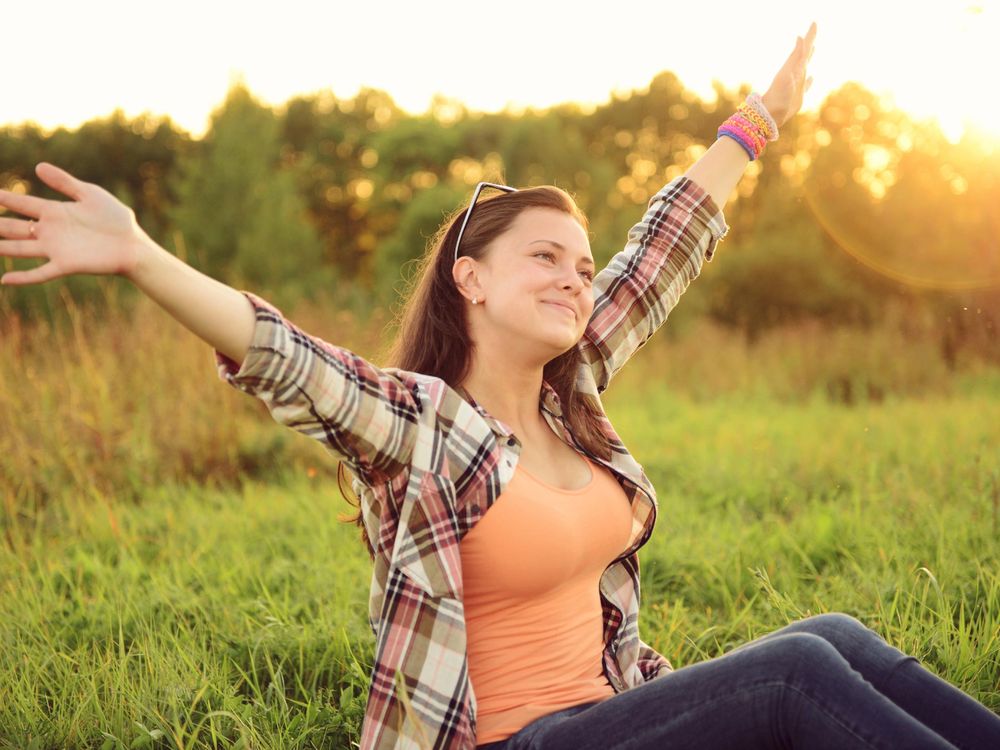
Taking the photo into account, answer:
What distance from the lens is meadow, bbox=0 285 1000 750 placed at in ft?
8.54

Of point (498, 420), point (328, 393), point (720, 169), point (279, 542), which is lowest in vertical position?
point (279, 542)

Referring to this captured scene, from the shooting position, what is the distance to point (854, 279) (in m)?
15.4

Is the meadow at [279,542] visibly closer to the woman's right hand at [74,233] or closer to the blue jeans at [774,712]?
the blue jeans at [774,712]

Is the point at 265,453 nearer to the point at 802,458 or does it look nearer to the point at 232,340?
the point at 802,458

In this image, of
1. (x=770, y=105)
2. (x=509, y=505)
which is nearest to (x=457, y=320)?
(x=509, y=505)

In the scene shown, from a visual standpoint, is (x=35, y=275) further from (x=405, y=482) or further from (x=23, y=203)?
(x=405, y=482)

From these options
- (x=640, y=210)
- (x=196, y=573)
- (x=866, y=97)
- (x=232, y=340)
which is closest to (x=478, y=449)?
(x=232, y=340)

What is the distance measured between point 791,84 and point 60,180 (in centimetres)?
216

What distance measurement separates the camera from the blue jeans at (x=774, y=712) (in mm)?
1556

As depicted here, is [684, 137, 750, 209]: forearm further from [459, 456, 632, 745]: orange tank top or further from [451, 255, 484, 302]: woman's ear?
[459, 456, 632, 745]: orange tank top

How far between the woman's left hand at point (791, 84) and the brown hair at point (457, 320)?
0.84m

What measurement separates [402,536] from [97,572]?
242 centimetres

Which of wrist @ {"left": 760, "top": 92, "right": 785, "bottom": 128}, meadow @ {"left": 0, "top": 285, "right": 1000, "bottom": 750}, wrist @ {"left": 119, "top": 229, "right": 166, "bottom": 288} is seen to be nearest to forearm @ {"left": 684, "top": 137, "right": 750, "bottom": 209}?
wrist @ {"left": 760, "top": 92, "right": 785, "bottom": 128}

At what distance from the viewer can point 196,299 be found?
57.6 inches
